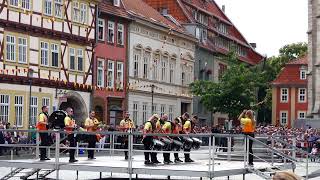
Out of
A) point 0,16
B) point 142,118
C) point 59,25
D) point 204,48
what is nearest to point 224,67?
point 204,48

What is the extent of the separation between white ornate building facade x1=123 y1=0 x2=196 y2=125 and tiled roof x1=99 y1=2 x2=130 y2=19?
1305 millimetres

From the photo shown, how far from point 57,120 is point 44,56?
23322 millimetres

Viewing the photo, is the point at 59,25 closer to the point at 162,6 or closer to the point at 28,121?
the point at 28,121

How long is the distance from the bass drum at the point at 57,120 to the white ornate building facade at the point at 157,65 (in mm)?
33377

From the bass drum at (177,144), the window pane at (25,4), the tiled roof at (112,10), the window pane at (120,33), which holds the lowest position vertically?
the bass drum at (177,144)

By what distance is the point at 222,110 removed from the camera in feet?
223

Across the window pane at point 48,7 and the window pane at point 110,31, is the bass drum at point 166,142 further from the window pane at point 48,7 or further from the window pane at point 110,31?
the window pane at point 110,31

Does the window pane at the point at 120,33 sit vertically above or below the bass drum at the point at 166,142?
above

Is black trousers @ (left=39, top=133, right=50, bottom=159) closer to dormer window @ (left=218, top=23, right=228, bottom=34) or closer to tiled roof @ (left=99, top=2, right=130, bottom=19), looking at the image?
tiled roof @ (left=99, top=2, right=130, bottom=19)

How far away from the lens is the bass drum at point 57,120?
24.3m

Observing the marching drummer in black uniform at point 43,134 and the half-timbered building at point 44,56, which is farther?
the half-timbered building at point 44,56

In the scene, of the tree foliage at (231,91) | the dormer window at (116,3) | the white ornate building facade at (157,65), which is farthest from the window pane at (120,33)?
the tree foliage at (231,91)

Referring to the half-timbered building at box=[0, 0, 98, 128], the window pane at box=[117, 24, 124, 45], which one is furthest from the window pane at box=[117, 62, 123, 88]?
the half-timbered building at box=[0, 0, 98, 128]

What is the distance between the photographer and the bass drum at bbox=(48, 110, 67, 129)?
958 inches
